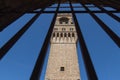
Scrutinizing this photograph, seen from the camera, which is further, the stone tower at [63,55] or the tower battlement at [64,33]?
the tower battlement at [64,33]

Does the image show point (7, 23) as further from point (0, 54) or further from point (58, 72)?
point (58, 72)

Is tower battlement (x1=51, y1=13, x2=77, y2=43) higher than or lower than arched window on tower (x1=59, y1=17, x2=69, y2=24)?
lower

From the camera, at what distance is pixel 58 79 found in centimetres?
2194

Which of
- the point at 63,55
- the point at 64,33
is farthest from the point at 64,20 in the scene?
→ the point at 63,55

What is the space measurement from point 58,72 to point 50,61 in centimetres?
189

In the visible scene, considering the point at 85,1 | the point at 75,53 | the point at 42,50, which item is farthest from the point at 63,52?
the point at 42,50

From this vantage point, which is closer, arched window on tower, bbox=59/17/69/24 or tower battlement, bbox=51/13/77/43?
tower battlement, bbox=51/13/77/43

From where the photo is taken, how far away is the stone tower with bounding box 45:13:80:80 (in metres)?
22.3

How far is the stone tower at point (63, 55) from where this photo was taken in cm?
2228

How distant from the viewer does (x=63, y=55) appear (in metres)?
25.2

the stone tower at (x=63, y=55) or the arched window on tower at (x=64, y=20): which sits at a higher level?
the arched window on tower at (x=64, y=20)

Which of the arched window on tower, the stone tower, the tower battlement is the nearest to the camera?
the stone tower

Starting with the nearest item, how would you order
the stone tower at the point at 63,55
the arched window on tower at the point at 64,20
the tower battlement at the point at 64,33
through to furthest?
the stone tower at the point at 63,55 → the tower battlement at the point at 64,33 → the arched window on tower at the point at 64,20

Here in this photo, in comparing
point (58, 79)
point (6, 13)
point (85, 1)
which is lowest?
point (58, 79)
